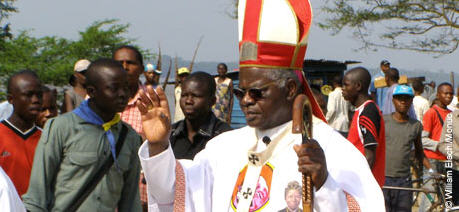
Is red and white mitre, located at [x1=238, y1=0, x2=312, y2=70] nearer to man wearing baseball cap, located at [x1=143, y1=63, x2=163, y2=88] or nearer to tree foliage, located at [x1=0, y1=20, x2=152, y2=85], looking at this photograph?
man wearing baseball cap, located at [x1=143, y1=63, x2=163, y2=88]

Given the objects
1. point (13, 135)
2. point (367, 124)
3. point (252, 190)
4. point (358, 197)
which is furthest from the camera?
point (367, 124)

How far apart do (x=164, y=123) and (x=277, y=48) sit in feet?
2.44

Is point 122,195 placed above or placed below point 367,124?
below

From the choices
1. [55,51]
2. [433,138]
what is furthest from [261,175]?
[55,51]

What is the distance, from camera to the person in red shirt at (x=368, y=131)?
6.02 meters

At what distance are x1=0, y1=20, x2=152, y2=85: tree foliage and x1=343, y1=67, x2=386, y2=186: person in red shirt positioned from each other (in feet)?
58.4

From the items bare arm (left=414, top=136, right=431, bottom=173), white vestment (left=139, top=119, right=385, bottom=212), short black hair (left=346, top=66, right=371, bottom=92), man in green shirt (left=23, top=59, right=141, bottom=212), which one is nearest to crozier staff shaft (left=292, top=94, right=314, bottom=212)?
white vestment (left=139, top=119, right=385, bottom=212)

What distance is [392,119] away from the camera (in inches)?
299

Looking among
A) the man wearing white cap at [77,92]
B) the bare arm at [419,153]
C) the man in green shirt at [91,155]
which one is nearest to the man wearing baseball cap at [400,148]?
the bare arm at [419,153]

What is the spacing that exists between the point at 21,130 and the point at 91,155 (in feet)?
3.01

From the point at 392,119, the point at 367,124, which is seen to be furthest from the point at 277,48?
the point at 392,119

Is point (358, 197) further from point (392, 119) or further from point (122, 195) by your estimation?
point (392, 119)

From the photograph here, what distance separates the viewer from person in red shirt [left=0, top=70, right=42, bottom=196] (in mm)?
4711

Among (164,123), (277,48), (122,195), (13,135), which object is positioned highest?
(277,48)
